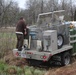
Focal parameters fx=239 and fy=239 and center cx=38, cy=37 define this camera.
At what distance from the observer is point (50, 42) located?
9445 millimetres

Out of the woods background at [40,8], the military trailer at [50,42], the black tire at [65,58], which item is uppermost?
the woods background at [40,8]

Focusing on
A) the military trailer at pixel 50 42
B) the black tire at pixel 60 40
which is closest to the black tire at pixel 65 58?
the military trailer at pixel 50 42

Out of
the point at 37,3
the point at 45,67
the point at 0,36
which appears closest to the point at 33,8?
the point at 37,3

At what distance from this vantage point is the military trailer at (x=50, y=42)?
952 centimetres

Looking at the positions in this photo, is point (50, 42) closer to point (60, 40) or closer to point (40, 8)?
point (60, 40)

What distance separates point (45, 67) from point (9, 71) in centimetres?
245

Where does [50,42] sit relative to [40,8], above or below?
below

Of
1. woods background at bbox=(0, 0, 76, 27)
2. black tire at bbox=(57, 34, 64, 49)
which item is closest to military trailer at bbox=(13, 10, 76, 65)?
black tire at bbox=(57, 34, 64, 49)

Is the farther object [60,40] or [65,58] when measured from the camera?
[65,58]

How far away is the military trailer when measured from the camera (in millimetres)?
9523

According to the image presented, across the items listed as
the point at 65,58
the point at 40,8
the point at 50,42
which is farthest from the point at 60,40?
the point at 40,8

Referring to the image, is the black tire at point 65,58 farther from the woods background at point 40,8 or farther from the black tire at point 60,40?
the woods background at point 40,8

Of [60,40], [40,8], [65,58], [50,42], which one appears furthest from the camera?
[40,8]

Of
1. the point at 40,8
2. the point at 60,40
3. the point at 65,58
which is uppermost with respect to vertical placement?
the point at 40,8
